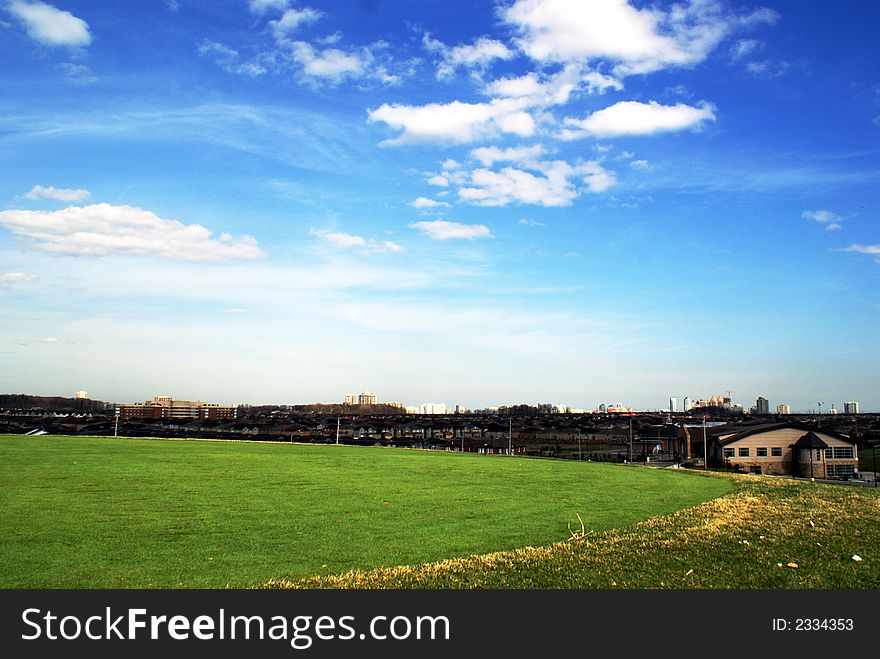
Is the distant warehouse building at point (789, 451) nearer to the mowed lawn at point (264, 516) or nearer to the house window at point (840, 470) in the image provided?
the house window at point (840, 470)

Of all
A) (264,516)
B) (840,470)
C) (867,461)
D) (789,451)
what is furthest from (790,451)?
(264,516)

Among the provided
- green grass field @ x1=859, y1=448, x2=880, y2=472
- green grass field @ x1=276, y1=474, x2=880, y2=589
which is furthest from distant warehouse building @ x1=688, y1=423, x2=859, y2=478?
green grass field @ x1=276, y1=474, x2=880, y2=589

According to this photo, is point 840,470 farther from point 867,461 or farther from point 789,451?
point 867,461

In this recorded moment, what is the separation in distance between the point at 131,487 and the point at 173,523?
750 cm

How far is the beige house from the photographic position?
59.7 metres

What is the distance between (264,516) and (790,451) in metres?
60.4

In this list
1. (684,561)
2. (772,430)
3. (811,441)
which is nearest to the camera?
(684,561)

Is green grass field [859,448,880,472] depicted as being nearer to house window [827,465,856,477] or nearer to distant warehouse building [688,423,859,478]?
house window [827,465,856,477]

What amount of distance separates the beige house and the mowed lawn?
3535cm

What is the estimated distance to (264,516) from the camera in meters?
16.1

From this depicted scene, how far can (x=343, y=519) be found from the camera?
1586cm

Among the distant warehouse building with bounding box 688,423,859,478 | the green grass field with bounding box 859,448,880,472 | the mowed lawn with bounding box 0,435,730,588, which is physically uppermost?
the mowed lawn with bounding box 0,435,730,588

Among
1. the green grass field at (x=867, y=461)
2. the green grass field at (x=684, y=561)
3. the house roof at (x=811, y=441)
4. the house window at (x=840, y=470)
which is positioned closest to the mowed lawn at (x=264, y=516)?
the green grass field at (x=684, y=561)
